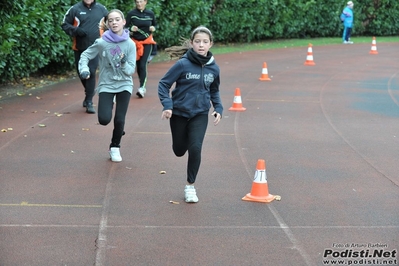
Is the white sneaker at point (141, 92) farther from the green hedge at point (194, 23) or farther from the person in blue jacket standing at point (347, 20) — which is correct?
the person in blue jacket standing at point (347, 20)

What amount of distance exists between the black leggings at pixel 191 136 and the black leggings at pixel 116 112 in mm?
1541

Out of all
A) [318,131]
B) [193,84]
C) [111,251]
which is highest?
[193,84]

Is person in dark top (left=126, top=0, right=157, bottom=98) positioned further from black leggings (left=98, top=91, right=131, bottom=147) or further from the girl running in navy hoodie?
black leggings (left=98, top=91, right=131, bottom=147)

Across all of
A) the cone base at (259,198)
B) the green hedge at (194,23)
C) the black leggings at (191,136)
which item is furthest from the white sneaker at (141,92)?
the cone base at (259,198)

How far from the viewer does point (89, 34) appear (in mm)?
11680

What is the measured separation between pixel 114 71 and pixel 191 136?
6.83 ft

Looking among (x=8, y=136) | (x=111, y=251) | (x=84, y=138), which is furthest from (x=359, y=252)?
(x=8, y=136)

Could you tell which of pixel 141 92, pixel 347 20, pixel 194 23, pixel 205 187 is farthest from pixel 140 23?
pixel 347 20


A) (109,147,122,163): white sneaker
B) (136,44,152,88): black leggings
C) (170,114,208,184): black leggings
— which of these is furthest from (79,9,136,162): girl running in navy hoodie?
(136,44,152,88): black leggings

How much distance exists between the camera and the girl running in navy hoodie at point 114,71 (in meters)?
8.59

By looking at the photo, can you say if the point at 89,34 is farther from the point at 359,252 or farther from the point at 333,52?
the point at 333,52

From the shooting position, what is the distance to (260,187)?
7.09 meters

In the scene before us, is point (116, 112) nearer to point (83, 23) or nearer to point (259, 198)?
point (259, 198)

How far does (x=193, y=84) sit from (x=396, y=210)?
2262 mm
